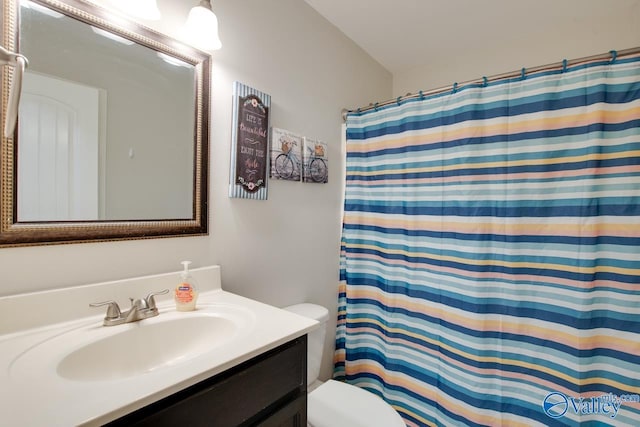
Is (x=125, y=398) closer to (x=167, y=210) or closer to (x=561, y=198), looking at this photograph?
(x=167, y=210)

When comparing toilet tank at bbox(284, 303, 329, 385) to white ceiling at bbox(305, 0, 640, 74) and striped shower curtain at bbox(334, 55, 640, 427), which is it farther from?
white ceiling at bbox(305, 0, 640, 74)

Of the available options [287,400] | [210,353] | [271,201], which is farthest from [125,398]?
[271,201]

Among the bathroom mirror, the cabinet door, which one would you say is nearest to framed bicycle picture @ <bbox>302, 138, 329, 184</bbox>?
the bathroom mirror

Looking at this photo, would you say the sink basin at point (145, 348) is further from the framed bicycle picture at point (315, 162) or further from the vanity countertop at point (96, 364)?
the framed bicycle picture at point (315, 162)

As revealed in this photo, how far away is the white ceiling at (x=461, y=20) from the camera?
Result: 1.58 metres

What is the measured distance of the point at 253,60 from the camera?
134 cm

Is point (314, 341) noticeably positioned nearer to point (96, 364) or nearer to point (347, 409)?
point (347, 409)

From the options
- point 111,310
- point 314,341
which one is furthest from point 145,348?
point 314,341

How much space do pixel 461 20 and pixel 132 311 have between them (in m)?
2.20

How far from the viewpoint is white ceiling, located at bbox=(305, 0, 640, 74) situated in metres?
1.58

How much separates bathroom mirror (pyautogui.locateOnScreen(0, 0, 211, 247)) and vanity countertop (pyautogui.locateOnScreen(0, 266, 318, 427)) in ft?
0.70

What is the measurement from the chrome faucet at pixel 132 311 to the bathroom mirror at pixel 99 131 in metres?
0.21

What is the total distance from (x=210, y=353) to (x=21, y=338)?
0.51m

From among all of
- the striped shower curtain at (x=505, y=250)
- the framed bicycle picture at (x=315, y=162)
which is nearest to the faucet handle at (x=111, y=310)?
the framed bicycle picture at (x=315, y=162)
